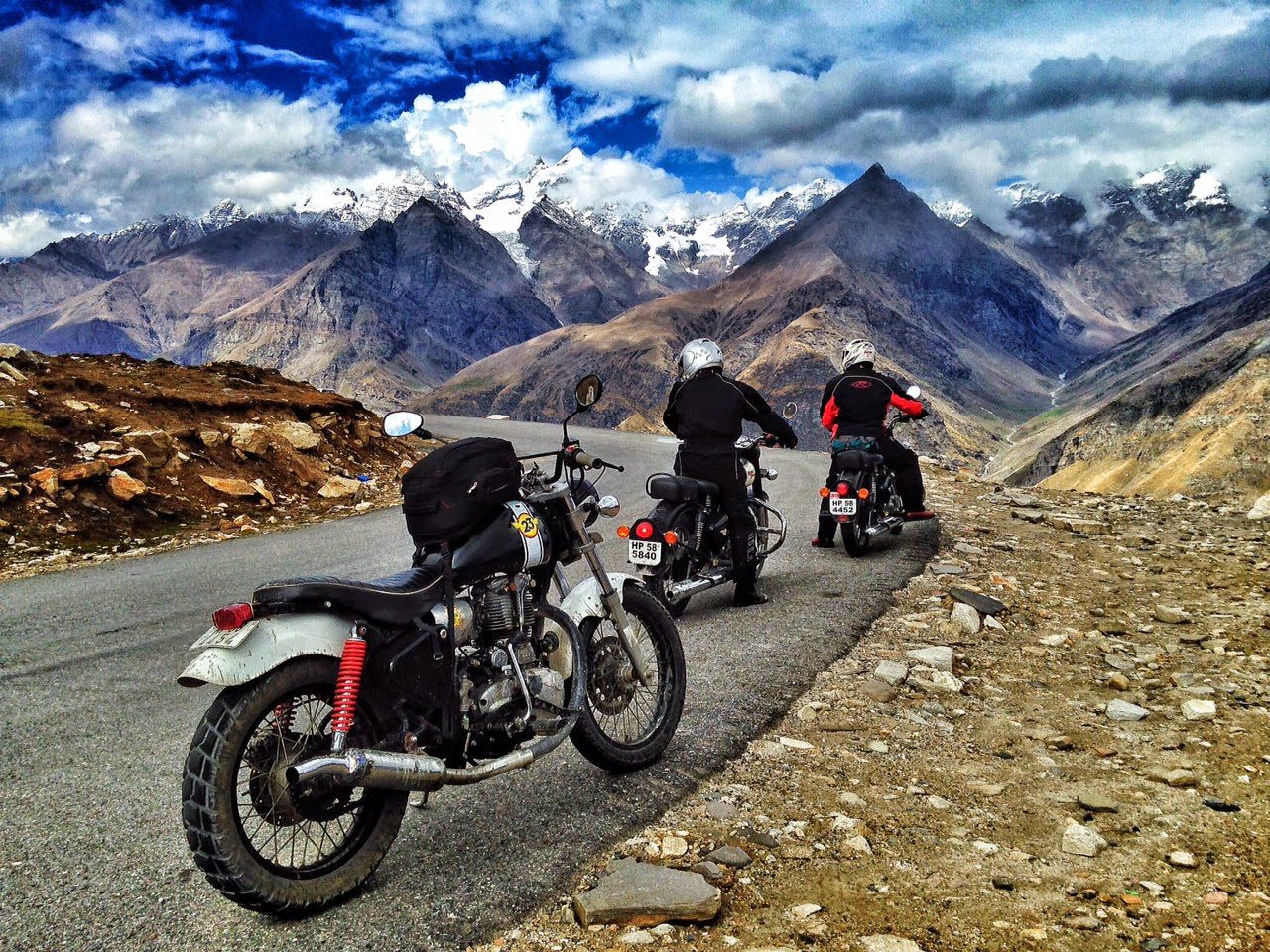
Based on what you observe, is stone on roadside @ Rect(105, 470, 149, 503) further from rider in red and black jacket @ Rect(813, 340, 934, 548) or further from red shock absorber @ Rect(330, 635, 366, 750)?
red shock absorber @ Rect(330, 635, 366, 750)

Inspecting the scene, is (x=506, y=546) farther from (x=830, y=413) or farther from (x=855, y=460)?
(x=830, y=413)

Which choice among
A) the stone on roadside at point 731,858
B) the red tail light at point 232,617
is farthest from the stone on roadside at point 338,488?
the stone on roadside at point 731,858

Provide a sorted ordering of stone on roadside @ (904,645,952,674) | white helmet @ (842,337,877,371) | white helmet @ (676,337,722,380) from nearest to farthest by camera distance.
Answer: stone on roadside @ (904,645,952,674), white helmet @ (676,337,722,380), white helmet @ (842,337,877,371)

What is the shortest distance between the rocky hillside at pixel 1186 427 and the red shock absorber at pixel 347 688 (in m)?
19.9

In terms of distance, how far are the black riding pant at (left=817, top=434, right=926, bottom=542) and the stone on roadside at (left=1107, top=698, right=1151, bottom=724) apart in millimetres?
5213

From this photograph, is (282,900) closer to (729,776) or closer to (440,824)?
(440,824)

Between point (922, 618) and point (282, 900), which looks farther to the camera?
point (922, 618)

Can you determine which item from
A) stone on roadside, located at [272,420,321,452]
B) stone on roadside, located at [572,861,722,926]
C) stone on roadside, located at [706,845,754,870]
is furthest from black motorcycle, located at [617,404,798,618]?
stone on roadside, located at [272,420,321,452]

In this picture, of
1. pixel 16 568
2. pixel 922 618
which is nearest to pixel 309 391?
pixel 16 568

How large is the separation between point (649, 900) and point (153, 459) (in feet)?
46.3

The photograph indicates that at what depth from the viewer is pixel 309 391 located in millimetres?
22125

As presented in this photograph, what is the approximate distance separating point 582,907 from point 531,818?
0.87m

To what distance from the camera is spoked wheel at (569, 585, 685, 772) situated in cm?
443

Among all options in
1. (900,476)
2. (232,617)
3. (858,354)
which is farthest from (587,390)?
(900,476)
